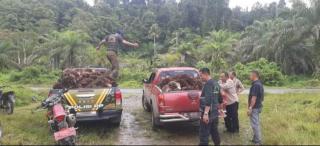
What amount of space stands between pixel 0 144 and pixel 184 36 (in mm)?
57633

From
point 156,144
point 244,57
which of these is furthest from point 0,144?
point 244,57

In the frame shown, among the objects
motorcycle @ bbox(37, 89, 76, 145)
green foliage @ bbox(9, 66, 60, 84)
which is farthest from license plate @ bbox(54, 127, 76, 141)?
green foliage @ bbox(9, 66, 60, 84)

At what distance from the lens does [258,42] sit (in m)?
38.1

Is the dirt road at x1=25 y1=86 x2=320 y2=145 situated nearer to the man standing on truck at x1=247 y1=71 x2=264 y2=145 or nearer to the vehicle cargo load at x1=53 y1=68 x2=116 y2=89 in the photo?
the man standing on truck at x1=247 y1=71 x2=264 y2=145

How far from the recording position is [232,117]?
9.77m

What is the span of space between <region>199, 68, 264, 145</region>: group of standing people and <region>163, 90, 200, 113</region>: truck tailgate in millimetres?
689

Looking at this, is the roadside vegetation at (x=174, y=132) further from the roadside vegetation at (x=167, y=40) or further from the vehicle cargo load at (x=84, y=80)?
the roadside vegetation at (x=167, y=40)

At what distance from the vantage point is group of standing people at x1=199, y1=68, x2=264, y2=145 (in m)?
7.40

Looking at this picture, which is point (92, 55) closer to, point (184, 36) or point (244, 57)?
point (244, 57)

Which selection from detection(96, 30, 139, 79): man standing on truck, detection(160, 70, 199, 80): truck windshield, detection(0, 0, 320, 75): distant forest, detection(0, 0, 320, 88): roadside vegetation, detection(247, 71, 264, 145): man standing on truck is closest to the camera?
detection(247, 71, 264, 145): man standing on truck

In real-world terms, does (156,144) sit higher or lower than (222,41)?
lower

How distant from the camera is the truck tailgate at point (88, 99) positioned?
A: 931 centimetres

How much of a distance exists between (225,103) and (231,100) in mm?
173

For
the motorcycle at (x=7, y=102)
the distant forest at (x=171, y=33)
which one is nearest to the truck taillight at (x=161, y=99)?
the motorcycle at (x=7, y=102)
